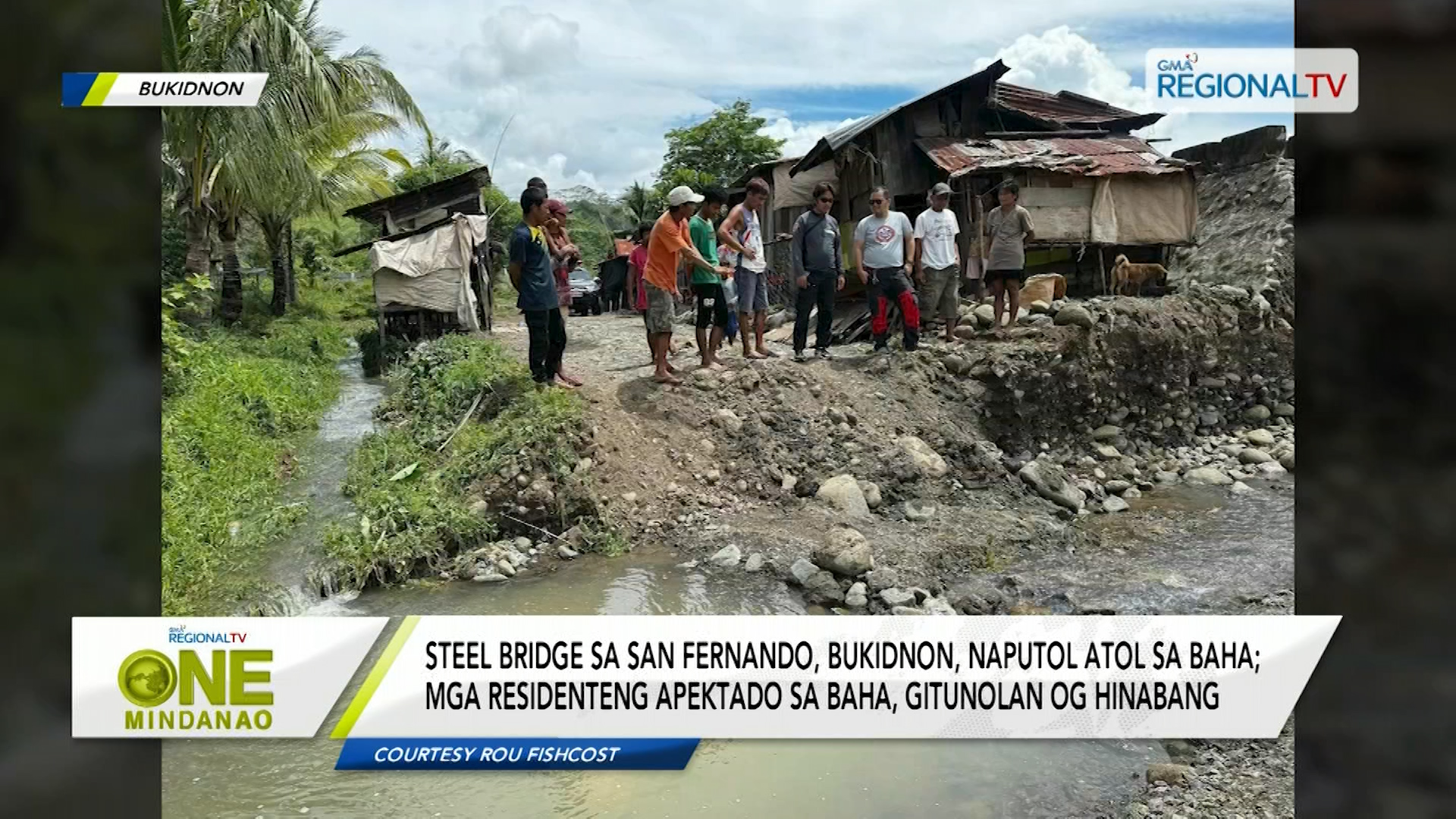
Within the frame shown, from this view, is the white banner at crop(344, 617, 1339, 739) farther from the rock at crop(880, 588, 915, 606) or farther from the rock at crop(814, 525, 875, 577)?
the rock at crop(814, 525, 875, 577)

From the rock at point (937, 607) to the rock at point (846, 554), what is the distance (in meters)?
0.41

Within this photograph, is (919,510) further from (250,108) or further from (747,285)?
(250,108)

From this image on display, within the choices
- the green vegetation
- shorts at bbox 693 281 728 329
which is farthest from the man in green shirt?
the green vegetation

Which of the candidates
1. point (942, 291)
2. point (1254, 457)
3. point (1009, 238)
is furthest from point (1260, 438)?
point (942, 291)

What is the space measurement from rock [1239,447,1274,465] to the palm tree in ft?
30.0

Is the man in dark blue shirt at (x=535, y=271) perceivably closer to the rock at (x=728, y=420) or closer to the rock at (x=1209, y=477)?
the rock at (x=728, y=420)

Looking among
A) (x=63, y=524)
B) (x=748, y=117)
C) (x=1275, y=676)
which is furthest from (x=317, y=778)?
A: (x=748, y=117)

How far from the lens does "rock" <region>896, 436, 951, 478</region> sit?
21.4ft

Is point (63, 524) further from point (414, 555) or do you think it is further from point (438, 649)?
point (414, 555)

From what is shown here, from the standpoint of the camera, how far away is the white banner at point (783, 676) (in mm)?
2318

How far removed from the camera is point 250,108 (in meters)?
8.27

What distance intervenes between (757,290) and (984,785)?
4851 mm

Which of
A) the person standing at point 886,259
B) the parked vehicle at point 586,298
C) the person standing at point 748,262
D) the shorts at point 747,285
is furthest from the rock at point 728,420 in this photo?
the parked vehicle at point 586,298

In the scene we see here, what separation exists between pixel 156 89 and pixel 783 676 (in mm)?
2155
